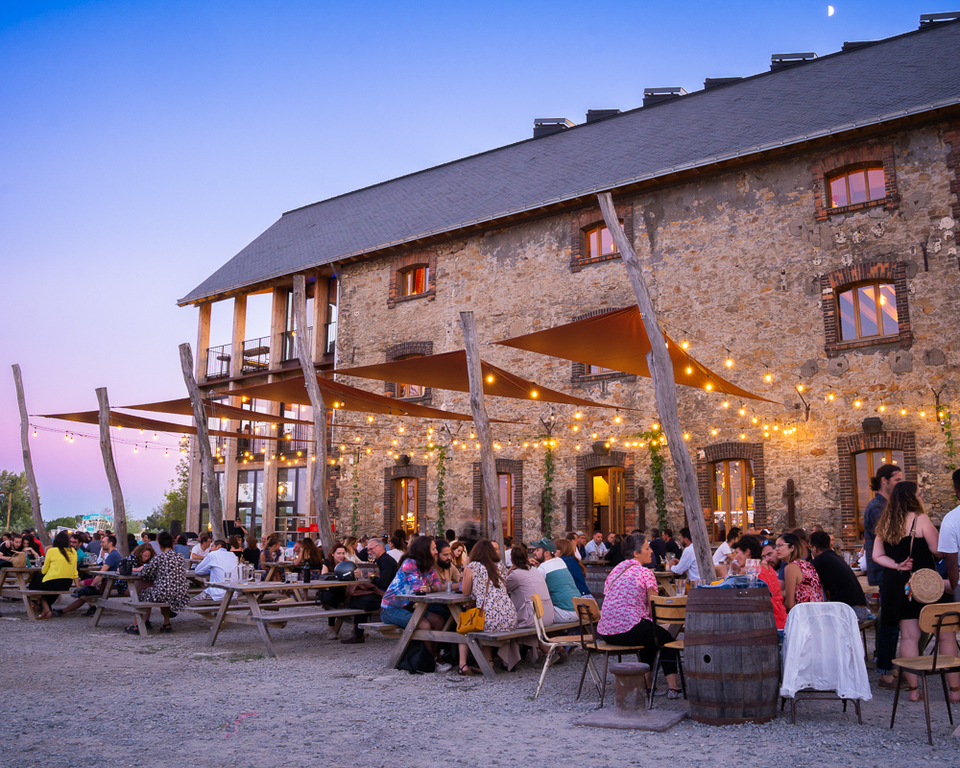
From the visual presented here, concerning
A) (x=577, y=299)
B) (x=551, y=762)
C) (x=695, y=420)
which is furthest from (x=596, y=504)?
(x=551, y=762)

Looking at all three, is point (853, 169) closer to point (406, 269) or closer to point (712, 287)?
point (712, 287)

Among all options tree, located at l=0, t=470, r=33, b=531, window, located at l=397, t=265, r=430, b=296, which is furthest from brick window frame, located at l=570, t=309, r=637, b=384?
tree, located at l=0, t=470, r=33, b=531

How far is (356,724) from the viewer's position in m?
4.62

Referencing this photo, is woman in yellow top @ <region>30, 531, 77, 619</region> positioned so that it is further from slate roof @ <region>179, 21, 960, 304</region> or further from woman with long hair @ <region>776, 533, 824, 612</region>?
slate roof @ <region>179, 21, 960, 304</region>

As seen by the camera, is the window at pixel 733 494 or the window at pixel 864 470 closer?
the window at pixel 864 470

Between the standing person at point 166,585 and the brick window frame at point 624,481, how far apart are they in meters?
6.67

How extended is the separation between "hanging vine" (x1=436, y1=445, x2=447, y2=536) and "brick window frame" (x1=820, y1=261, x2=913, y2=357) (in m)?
6.91

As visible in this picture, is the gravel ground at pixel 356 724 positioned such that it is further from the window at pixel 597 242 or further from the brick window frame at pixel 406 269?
the brick window frame at pixel 406 269

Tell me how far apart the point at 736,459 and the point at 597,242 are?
4.37 meters

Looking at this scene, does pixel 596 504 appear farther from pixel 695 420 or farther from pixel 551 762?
pixel 551 762

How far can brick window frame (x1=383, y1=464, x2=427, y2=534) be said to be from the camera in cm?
1541

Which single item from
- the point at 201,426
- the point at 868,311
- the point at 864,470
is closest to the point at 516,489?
the point at 201,426

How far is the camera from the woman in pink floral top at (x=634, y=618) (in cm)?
518

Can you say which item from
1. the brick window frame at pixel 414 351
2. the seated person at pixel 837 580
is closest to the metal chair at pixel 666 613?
the seated person at pixel 837 580
